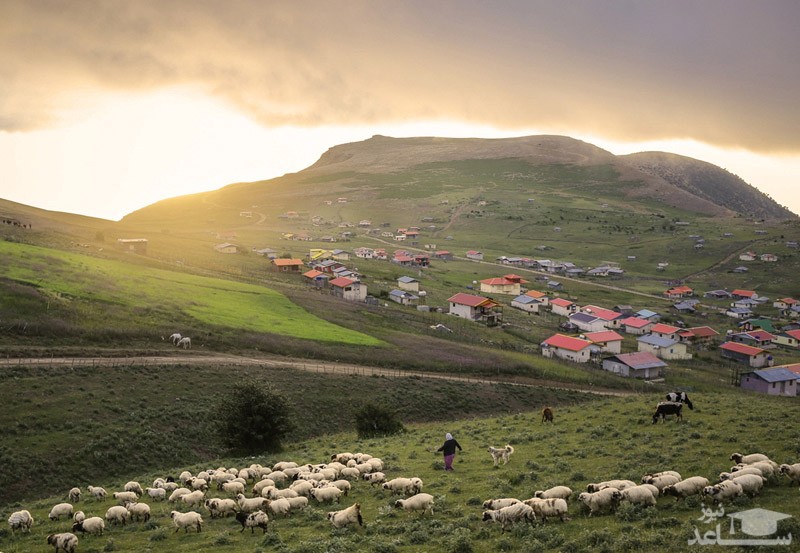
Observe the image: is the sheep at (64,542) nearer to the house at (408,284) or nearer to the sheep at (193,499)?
the sheep at (193,499)

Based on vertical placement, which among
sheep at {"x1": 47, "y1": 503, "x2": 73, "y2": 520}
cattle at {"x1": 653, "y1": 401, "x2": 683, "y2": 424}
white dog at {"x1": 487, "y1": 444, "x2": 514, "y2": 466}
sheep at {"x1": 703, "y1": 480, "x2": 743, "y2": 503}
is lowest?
sheep at {"x1": 47, "y1": 503, "x2": 73, "y2": 520}

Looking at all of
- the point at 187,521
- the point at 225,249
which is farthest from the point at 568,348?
the point at 225,249

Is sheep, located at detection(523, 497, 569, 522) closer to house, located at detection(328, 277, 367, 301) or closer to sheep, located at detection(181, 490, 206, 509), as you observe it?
sheep, located at detection(181, 490, 206, 509)

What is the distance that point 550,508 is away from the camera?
18031mm

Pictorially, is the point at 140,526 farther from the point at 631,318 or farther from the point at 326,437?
the point at 631,318

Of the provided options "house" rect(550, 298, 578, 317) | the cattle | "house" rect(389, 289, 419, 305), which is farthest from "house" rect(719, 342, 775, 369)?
the cattle

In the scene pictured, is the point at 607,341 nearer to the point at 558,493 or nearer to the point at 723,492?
the point at 558,493

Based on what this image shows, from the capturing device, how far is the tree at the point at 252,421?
40312 millimetres

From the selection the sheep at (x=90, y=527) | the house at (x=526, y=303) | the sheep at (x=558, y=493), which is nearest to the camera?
the sheep at (x=558, y=493)

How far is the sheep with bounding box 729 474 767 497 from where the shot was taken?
17812 millimetres

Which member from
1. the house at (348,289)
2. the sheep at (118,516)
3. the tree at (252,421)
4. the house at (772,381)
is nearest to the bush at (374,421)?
the tree at (252,421)

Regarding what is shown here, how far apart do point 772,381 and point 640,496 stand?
279ft

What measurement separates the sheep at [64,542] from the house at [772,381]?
Result: 91.6 m

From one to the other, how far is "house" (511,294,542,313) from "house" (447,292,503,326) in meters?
24.3
